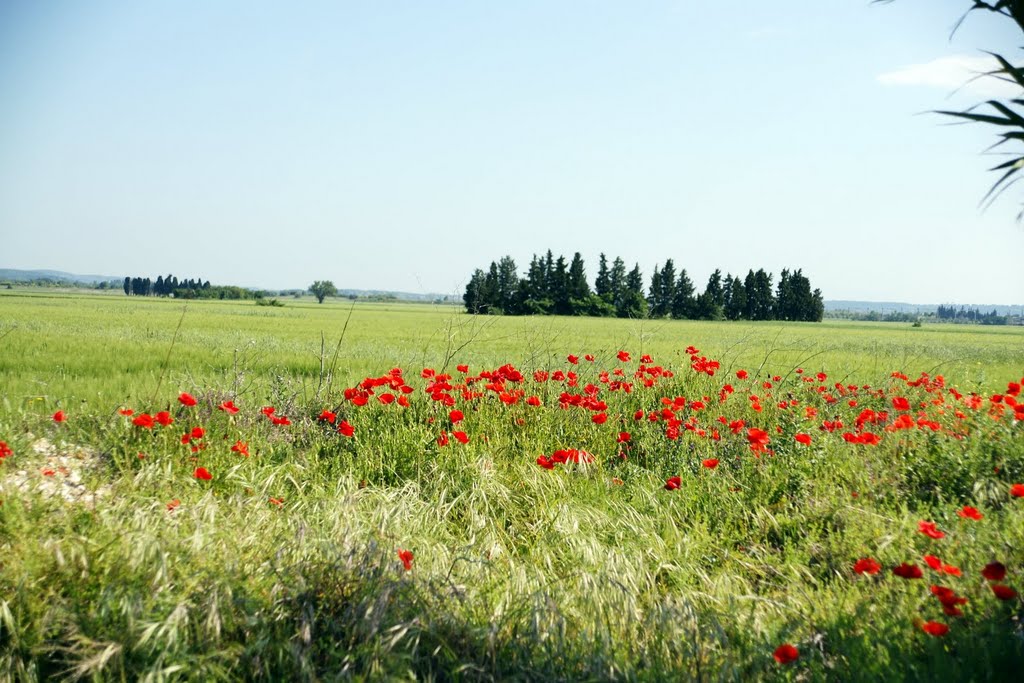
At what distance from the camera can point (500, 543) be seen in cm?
402

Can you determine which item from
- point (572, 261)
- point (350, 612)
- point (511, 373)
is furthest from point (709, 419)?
point (572, 261)

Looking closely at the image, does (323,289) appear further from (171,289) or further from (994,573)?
(994,573)

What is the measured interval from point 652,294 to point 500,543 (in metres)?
78.2

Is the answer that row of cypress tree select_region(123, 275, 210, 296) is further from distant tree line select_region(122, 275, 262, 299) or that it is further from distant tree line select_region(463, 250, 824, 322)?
distant tree line select_region(463, 250, 824, 322)

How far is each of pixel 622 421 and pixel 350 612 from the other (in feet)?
13.9

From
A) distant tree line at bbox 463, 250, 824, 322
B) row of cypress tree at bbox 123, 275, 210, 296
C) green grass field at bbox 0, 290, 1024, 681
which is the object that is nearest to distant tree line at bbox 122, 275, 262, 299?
row of cypress tree at bbox 123, 275, 210, 296

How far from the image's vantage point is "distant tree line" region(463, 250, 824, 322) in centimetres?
6912

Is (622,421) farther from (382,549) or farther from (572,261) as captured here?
(572,261)

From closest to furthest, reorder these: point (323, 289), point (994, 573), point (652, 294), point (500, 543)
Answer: point (994, 573)
point (500, 543)
point (652, 294)
point (323, 289)

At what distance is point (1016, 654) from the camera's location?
2316 mm

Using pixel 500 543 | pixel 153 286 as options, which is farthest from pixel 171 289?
pixel 500 543

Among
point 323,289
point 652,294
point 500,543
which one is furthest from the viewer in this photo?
point 323,289

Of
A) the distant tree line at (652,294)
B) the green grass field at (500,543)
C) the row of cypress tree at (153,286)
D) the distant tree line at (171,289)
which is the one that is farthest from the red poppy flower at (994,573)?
the row of cypress tree at (153,286)

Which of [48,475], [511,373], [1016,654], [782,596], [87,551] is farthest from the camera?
[511,373]
